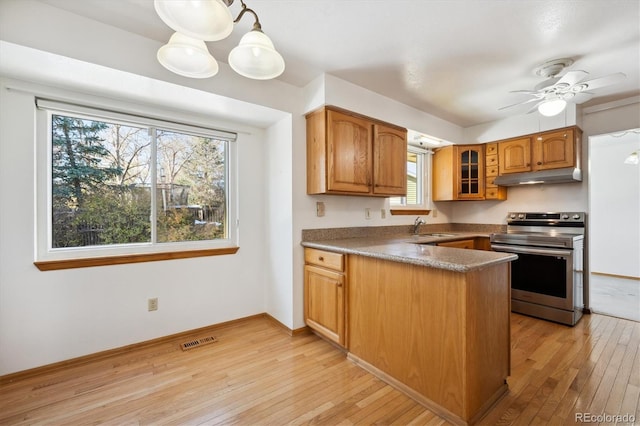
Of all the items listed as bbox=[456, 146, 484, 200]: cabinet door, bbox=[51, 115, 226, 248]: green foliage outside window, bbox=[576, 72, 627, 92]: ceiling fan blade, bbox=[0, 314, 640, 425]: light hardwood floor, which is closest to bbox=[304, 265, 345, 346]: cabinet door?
bbox=[0, 314, 640, 425]: light hardwood floor

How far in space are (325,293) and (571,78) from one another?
254cm

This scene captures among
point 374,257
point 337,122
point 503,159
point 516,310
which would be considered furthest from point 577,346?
point 337,122

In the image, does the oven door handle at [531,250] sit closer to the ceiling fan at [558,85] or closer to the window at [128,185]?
the ceiling fan at [558,85]

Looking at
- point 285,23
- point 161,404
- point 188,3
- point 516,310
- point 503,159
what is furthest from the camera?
point 503,159

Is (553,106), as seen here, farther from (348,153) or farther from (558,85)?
(348,153)

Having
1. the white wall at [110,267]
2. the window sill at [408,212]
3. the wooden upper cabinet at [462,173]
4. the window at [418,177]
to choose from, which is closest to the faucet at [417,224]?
the window sill at [408,212]

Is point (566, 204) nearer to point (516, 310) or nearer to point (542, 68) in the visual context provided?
point (516, 310)

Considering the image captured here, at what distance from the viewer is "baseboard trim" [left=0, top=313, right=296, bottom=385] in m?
2.00

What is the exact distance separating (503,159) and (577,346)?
7.44ft

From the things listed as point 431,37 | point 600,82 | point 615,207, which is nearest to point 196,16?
point 431,37

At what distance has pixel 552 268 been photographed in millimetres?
3012

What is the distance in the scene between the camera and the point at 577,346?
2434mm

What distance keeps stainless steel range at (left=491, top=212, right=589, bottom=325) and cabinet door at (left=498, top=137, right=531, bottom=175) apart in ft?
2.18

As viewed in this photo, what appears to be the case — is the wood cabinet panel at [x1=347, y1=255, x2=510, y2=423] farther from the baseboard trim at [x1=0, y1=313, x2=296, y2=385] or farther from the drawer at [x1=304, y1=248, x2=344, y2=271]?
the baseboard trim at [x1=0, y1=313, x2=296, y2=385]
